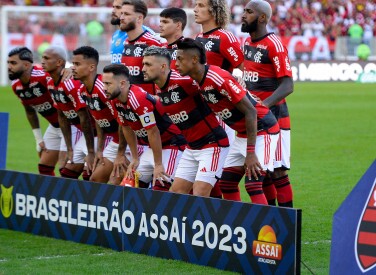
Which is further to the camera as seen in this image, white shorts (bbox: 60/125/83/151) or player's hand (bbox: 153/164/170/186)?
white shorts (bbox: 60/125/83/151)

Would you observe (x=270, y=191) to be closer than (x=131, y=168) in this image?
Yes

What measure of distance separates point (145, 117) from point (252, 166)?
5.15 ft

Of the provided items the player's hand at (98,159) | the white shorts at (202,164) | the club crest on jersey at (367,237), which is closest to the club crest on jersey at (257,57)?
the white shorts at (202,164)

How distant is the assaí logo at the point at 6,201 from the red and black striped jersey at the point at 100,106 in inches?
50.6

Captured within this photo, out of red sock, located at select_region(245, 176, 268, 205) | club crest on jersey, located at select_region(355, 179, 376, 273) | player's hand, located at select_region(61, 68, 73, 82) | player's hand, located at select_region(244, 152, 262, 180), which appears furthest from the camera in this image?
player's hand, located at select_region(61, 68, 73, 82)

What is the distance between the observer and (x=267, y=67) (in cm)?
959

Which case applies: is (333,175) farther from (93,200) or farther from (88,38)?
(88,38)

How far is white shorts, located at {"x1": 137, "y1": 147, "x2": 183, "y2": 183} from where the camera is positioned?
10.1 m

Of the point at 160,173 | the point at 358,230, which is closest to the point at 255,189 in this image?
the point at 160,173

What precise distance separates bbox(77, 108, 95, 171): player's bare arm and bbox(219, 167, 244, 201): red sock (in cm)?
240

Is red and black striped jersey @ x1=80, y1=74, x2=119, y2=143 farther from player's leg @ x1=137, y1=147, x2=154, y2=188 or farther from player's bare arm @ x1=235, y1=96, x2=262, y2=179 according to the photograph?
player's bare arm @ x1=235, y1=96, x2=262, y2=179

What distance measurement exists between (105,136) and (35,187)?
121 centimetres

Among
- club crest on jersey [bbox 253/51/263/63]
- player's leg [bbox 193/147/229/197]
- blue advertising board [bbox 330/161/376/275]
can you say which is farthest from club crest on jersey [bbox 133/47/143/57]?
blue advertising board [bbox 330/161/376/275]

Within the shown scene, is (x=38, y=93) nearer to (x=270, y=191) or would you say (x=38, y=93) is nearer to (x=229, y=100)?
(x=270, y=191)
